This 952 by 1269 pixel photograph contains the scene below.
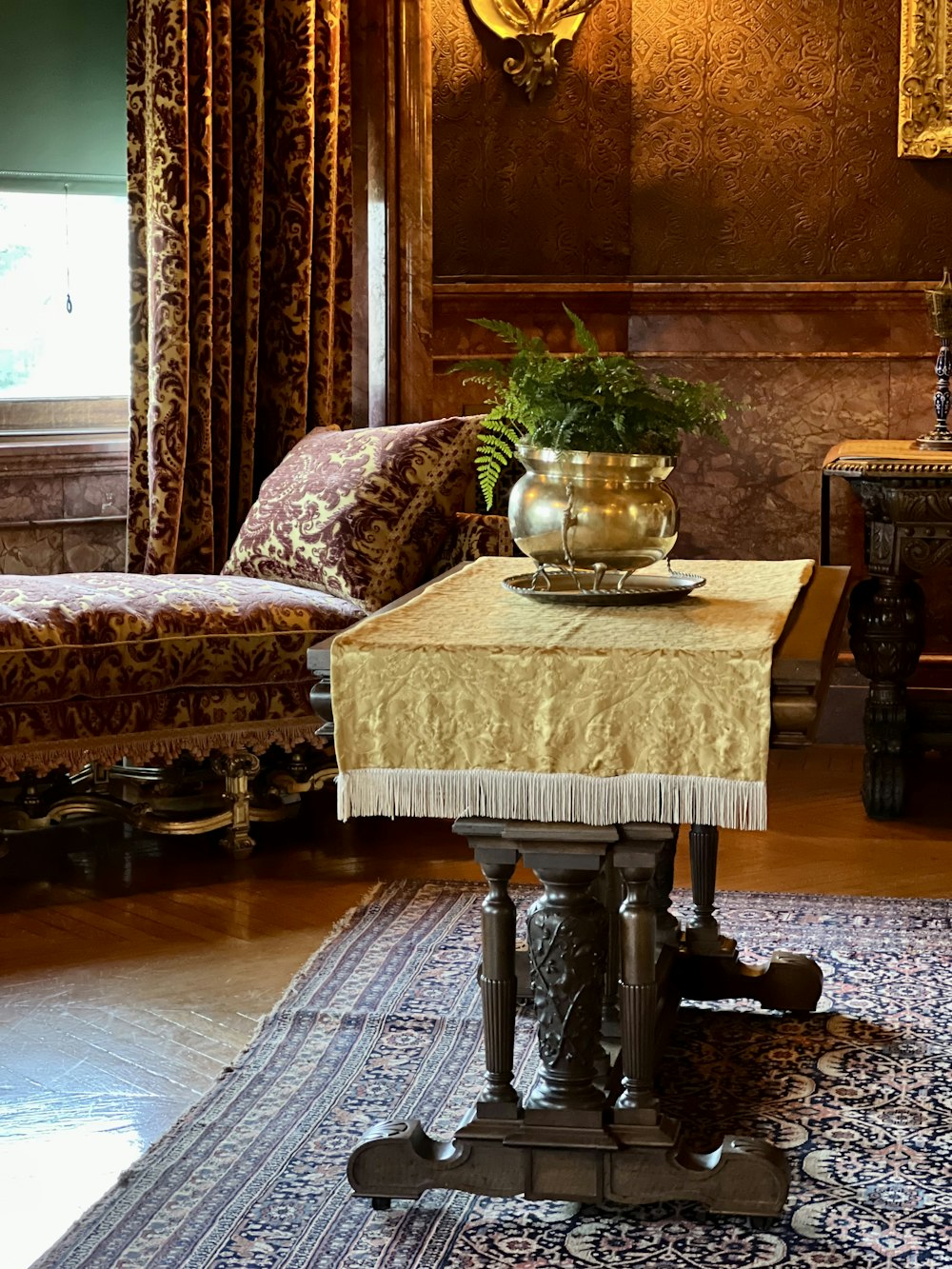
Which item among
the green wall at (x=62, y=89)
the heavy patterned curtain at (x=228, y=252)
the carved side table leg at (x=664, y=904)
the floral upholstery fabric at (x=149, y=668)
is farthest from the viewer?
the green wall at (x=62, y=89)

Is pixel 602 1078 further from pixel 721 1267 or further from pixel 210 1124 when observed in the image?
pixel 210 1124

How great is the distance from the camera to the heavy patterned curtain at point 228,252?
15.5 feet

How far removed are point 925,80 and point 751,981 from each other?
3.23 metres

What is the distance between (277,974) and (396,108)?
9.72 ft

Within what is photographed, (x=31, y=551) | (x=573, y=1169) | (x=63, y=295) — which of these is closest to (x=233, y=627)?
(x=31, y=551)

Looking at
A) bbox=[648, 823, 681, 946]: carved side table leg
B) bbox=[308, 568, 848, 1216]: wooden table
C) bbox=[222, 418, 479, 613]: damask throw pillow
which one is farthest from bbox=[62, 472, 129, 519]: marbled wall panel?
bbox=[308, 568, 848, 1216]: wooden table

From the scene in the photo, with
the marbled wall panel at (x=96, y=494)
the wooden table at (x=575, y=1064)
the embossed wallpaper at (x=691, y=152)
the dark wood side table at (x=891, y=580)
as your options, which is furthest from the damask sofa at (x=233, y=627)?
the wooden table at (x=575, y=1064)

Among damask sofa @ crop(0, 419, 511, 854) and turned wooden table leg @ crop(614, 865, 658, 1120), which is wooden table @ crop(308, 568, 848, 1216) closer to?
turned wooden table leg @ crop(614, 865, 658, 1120)

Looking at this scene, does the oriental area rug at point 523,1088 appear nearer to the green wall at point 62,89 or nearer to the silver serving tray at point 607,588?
the silver serving tray at point 607,588

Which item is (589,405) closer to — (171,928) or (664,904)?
(664,904)

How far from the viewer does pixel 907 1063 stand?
2.85 meters

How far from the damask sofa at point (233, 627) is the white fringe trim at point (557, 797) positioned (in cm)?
166

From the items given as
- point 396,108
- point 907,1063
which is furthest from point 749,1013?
point 396,108

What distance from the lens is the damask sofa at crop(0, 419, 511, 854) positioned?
3.79m
